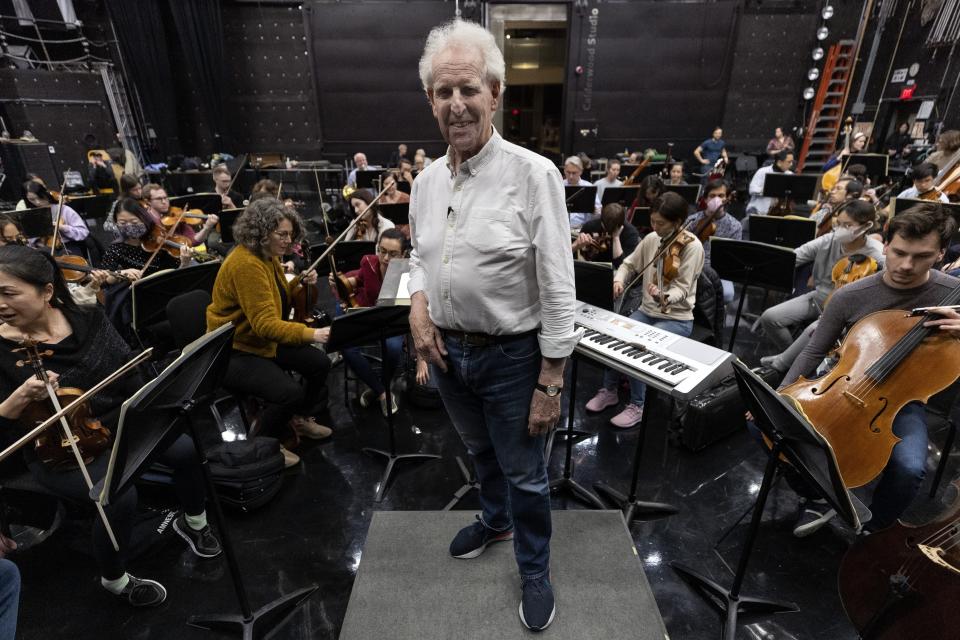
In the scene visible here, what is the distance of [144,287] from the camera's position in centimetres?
284

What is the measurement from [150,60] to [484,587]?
41.1ft

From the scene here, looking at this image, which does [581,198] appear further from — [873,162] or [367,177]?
[873,162]

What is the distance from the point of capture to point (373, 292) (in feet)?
11.2

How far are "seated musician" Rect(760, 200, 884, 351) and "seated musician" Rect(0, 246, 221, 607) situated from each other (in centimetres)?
390

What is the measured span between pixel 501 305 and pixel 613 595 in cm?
125

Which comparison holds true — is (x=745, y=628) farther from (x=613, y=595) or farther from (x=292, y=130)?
(x=292, y=130)

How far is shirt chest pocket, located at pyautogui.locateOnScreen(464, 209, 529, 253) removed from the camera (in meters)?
1.32

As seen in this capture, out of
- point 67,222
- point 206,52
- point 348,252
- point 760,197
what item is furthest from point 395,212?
point 206,52

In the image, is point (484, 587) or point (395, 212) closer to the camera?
point (484, 587)

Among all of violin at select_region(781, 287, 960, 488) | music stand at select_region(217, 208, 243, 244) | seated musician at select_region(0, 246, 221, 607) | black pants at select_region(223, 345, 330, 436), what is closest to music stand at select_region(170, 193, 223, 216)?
music stand at select_region(217, 208, 243, 244)

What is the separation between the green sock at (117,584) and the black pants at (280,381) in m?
0.96

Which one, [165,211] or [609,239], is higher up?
[165,211]

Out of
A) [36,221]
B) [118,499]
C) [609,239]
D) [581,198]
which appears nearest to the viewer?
[118,499]

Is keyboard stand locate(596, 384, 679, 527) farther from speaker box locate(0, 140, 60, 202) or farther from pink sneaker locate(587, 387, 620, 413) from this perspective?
speaker box locate(0, 140, 60, 202)
